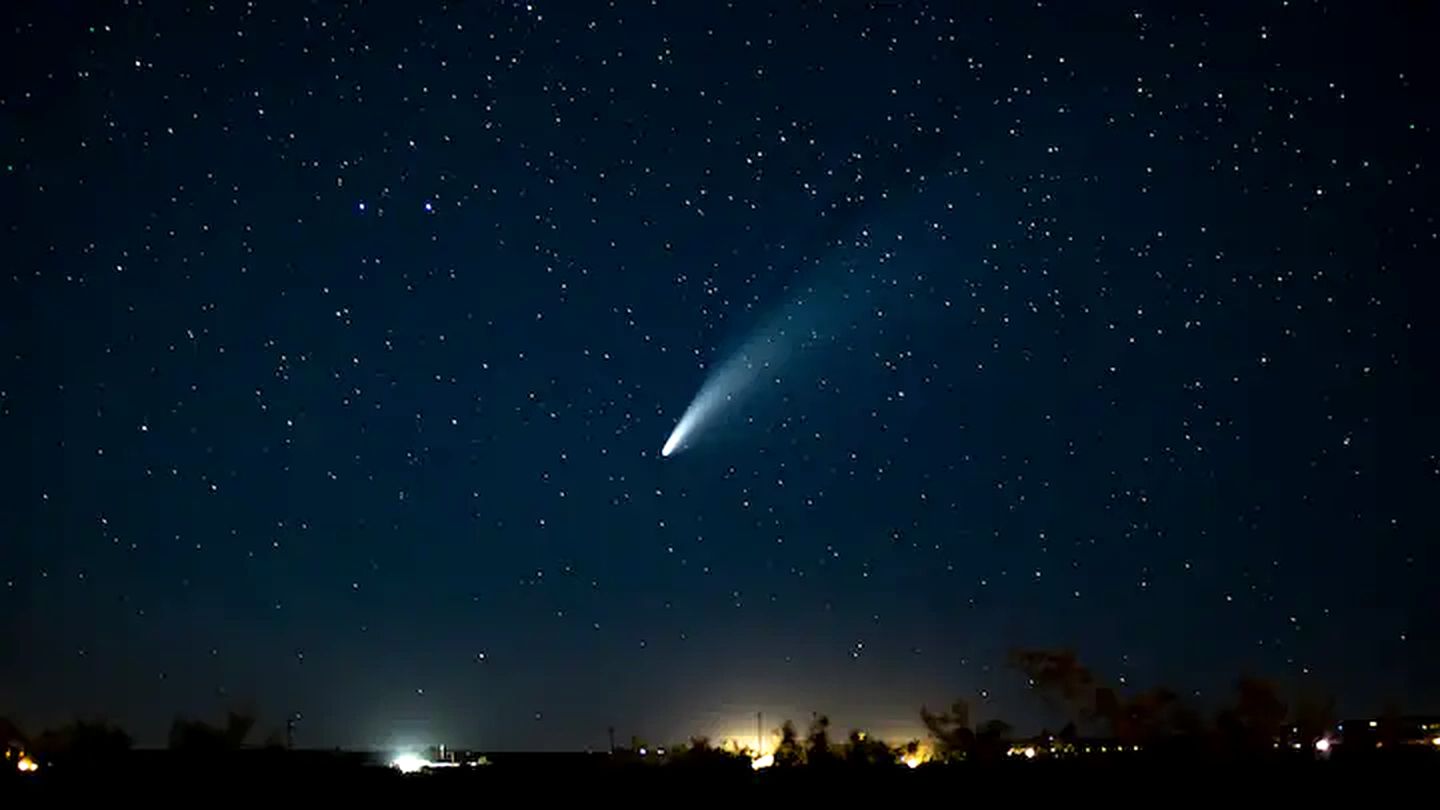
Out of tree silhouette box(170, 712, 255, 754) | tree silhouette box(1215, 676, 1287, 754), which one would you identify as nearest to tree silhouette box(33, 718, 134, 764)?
tree silhouette box(170, 712, 255, 754)

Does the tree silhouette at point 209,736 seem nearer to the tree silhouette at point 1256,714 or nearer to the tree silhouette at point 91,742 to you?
the tree silhouette at point 91,742

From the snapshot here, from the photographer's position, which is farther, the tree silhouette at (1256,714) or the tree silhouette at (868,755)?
the tree silhouette at (1256,714)

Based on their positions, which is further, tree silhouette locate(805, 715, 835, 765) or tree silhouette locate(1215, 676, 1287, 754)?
tree silhouette locate(1215, 676, 1287, 754)

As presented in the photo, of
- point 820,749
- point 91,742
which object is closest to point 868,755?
point 820,749

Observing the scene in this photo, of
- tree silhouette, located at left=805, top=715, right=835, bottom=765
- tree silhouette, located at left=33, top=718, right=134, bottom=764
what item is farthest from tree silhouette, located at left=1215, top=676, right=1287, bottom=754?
tree silhouette, located at left=33, top=718, right=134, bottom=764

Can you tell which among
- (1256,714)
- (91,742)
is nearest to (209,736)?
(91,742)

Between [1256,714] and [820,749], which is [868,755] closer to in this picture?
[820,749]

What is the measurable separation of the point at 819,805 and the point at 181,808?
7145 millimetres

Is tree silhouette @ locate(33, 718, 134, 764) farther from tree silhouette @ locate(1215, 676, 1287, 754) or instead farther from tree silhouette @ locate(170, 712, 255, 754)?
tree silhouette @ locate(1215, 676, 1287, 754)

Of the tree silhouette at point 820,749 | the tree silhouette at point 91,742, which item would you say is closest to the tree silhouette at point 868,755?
the tree silhouette at point 820,749

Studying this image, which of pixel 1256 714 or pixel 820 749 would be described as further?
pixel 1256 714

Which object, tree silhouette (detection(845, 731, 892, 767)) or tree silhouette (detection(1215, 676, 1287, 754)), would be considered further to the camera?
tree silhouette (detection(1215, 676, 1287, 754))

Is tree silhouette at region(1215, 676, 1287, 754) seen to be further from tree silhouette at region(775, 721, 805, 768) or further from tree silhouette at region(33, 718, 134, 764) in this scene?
tree silhouette at region(33, 718, 134, 764)

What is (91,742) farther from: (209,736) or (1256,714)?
(1256,714)
